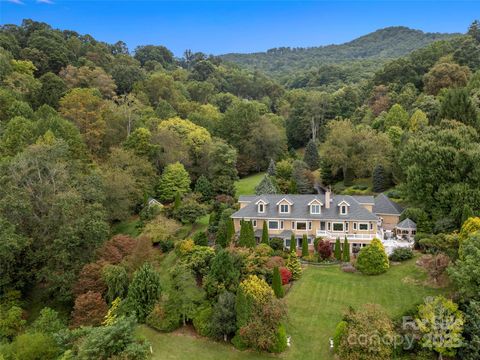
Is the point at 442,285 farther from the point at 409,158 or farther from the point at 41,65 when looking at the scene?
the point at 41,65

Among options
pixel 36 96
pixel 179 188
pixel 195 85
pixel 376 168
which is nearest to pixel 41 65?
pixel 36 96

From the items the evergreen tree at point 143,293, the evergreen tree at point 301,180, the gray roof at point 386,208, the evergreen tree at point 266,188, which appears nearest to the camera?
the evergreen tree at point 143,293

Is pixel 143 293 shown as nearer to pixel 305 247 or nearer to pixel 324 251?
pixel 305 247

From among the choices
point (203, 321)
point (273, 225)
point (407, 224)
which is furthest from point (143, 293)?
point (407, 224)

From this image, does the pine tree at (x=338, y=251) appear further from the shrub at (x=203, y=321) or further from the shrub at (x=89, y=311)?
the shrub at (x=89, y=311)

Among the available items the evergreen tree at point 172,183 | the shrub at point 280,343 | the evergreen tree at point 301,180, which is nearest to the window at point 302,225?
the evergreen tree at point 301,180

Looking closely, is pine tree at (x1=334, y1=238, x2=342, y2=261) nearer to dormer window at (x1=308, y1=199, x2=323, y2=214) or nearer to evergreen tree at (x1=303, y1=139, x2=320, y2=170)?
dormer window at (x1=308, y1=199, x2=323, y2=214)

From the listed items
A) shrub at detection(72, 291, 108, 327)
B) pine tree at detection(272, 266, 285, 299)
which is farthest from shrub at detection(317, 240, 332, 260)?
shrub at detection(72, 291, 108, 327)
